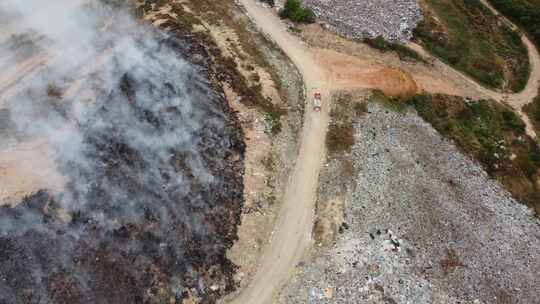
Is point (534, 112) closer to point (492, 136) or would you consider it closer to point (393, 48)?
point (492, 136)

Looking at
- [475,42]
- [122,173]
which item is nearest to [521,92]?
[475,42]

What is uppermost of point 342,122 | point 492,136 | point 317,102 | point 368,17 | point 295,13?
point 295,13

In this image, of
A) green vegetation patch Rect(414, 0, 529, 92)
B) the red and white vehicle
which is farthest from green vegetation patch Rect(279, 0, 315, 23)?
green vegetation patch Rect(414, 0, 529, 92)

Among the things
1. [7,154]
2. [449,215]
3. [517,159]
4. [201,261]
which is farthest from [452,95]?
[7,154]

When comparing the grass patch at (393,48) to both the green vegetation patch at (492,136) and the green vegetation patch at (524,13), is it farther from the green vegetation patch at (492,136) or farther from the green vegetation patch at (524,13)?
the green vegetation patch at (524,13)

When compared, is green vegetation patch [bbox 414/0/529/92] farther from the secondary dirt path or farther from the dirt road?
the dirt road

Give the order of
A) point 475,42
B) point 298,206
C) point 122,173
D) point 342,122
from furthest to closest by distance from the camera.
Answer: point 475,42 < point 342,122 < point 298,206 < point 122,173
